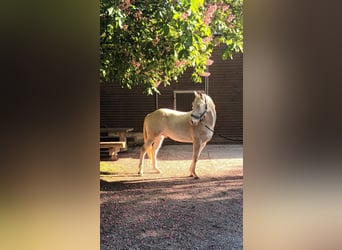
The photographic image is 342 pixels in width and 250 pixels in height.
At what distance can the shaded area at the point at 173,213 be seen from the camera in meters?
2.22

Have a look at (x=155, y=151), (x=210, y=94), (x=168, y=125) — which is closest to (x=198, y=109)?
(x=168, y=125)

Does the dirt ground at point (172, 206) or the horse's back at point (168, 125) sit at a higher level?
the horse's back at point (168, 125)

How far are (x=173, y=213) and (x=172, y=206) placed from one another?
16 centimetres

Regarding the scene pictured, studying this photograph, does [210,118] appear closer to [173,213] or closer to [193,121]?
[193,121]

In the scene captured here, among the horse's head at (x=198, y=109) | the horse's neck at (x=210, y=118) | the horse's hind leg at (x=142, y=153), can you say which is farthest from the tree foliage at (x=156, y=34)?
the horse's hind leg at (x=142, y=153)

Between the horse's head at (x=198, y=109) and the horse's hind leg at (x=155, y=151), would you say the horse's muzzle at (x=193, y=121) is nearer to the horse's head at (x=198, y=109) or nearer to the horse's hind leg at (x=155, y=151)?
the horse's head at (x=198, y=109)

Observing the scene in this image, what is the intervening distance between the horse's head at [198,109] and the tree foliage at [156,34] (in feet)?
1.74

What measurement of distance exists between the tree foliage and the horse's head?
531 millimetres

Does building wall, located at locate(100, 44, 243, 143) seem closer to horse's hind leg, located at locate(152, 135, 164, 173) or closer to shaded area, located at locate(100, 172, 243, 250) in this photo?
horse's hind leg, located at locate(152, 135, 164, 173)

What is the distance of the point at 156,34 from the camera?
2617 mm
